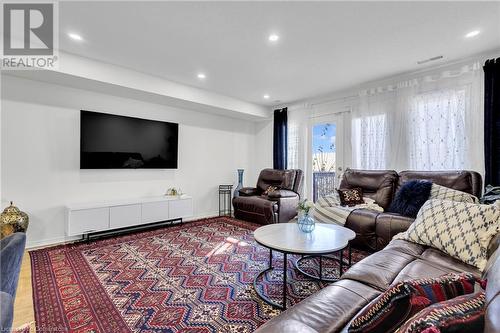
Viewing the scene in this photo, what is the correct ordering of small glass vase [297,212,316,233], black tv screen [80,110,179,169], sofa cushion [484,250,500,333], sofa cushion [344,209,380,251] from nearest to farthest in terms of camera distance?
sofa cushion [484,250,500,333] → small glass vase [297,212,316,233] → sofa cushion [344,209,380,251] → black tv screen [80,110,179,169]

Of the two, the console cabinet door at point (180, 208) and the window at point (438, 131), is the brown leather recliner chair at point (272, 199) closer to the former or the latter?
the console cabinet door at point (180, 208)

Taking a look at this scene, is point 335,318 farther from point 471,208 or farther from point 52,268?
point 52,268

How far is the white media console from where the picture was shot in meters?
3.15

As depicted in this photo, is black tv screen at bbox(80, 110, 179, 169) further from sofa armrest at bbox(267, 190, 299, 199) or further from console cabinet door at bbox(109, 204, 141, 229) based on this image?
sofa armrest at bbox(267, 190, 299, 199)

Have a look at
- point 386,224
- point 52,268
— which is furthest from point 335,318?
point 52,268

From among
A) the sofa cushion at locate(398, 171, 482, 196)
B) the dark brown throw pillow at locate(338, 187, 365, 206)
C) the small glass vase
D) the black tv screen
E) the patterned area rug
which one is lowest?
the patterned area rug

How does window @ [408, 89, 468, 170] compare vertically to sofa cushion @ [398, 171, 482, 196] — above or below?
above

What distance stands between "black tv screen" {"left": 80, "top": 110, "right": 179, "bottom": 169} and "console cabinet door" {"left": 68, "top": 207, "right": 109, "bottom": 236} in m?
0.72

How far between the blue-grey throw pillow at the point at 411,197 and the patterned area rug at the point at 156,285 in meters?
0.74

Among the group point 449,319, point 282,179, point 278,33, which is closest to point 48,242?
point 282,179

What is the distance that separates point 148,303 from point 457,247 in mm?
2327

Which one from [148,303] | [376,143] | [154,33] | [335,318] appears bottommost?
[148,303]

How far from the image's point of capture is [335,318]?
1.02m

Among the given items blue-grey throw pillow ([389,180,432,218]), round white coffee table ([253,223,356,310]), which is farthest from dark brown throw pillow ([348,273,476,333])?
blue-grey throw pillow ([389,180,432,218])
